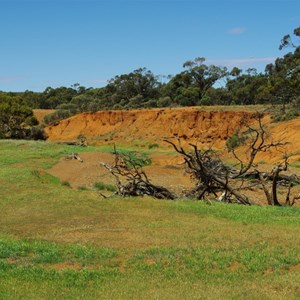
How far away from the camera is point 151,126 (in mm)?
57531

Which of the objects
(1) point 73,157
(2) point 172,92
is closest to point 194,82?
(2) point 172,92

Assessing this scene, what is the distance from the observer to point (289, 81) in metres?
43.4

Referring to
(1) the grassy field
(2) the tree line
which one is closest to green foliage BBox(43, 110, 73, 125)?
(2) the tree line

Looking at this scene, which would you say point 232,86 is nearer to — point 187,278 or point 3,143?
point 3,143

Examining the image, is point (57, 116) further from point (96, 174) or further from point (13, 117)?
point (96, 174)

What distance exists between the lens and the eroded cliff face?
5212 centimetres

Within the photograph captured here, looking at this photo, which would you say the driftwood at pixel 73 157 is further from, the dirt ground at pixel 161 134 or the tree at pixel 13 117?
the tree at pixel 13 117

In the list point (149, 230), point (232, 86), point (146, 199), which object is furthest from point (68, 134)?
point (149, 230)

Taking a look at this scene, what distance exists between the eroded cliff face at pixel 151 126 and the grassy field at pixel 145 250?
3371cm

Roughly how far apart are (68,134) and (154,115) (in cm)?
1229

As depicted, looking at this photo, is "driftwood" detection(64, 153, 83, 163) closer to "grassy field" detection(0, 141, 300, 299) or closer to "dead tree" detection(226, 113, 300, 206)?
"dead tree" detection(226, 113, 300, 206)

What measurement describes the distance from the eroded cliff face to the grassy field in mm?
33710

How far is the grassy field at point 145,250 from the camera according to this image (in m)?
8.02

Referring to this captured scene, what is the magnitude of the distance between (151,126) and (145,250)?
47643 millimetres
